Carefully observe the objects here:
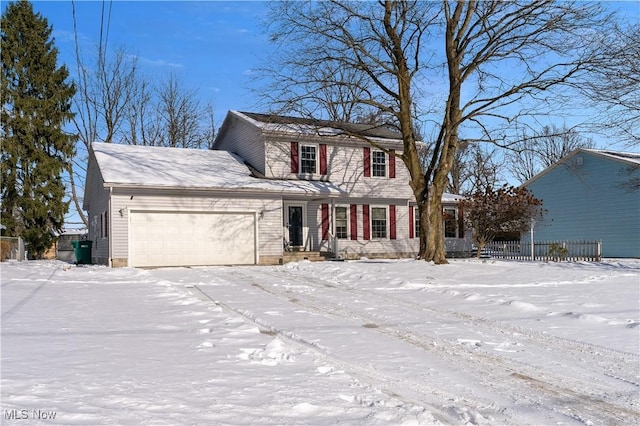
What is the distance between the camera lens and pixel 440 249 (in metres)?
17.7

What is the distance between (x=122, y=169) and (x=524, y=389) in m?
17.4

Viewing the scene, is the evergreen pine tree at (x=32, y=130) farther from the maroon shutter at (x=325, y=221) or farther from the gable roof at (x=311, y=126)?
the maroon shutter at (x=325, y=221)

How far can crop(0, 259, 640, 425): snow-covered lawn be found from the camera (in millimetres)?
3861

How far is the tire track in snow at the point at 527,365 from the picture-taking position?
4281mm

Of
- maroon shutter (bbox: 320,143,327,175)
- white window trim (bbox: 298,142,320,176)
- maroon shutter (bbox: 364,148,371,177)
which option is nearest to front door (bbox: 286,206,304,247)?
white window trim (bbox: 298,142,320,176)

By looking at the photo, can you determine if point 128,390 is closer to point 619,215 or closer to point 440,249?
point 440,249

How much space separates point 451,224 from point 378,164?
534 centimetres

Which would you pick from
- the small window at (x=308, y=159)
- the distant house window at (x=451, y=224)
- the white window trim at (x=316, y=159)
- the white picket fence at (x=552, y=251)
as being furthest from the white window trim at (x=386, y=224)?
the white picket fence at (x=552, y=251)

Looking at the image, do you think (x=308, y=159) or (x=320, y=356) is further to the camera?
(x=308, y=159)

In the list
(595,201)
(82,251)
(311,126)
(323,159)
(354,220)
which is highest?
(311,126)

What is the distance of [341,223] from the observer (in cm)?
2333

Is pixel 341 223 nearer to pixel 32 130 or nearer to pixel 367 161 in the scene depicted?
pixel 367 161

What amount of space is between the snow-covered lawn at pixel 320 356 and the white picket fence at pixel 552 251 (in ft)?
44.8

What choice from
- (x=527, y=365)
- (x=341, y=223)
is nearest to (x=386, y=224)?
(x=341, y=223)
